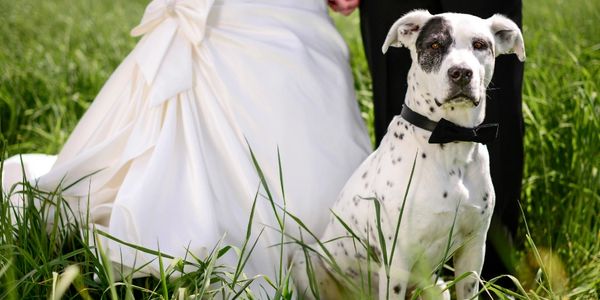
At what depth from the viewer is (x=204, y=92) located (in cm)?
312

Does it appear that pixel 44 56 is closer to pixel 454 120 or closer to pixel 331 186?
pixel 331 186

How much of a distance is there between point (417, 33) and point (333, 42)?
996mm

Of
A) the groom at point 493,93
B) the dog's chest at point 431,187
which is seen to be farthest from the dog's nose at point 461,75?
the groom at point 493,93

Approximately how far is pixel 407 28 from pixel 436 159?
43 centimetres

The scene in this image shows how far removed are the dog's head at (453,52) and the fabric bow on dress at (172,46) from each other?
1.01 metres

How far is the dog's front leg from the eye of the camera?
96.7 inches

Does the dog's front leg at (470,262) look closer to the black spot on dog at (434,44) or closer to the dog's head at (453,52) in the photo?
the dog's head at (453,52)

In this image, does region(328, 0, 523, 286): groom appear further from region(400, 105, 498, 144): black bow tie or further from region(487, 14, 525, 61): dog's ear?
region(400, 105, 498, 144): black bow tie

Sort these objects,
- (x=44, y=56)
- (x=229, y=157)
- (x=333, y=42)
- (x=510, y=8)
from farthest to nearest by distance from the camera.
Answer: (x=44, y=56) < (x=333, y=42) < (x=229, y=157) < (x=510, y=8)

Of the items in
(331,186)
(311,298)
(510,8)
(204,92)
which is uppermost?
(510,8)

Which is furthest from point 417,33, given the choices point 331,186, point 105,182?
point 105,182

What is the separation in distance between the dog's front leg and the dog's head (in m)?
0.48

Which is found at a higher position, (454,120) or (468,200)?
(454,120)

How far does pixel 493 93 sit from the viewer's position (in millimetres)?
2920
